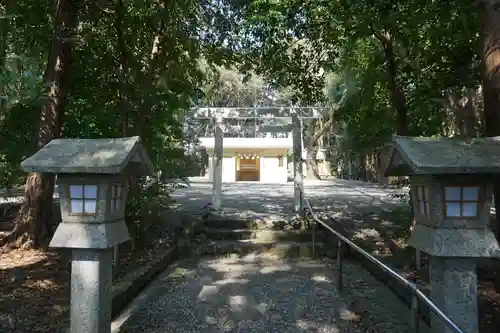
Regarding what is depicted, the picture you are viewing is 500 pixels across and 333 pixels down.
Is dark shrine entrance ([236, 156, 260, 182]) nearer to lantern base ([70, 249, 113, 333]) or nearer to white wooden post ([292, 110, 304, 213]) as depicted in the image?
white wooden post ([292, 110, 304, 213])

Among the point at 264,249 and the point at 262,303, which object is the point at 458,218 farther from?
the point at 264,249

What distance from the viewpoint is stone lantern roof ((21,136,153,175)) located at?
3.14 metres

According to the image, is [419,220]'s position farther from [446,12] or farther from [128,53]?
[128,53]

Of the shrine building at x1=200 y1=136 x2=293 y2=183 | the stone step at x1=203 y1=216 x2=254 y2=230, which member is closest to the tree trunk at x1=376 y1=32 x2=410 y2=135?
the stone step at x1=203 y1=216 x2=254 y2=230

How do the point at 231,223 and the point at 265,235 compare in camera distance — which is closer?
the point at 265,235

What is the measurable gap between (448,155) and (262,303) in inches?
110

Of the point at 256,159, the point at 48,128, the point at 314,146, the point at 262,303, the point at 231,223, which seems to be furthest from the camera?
the point at 314,146

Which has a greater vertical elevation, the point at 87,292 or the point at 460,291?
the point at 460,291

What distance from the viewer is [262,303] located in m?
4.80

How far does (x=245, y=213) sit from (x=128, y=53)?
13.8 feet

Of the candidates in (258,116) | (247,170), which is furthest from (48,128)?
(247,170)

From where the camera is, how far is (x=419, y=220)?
10.0 ft

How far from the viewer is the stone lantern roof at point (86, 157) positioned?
10.3ft

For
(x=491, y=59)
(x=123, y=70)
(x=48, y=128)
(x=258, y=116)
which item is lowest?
(x=48, y=128)
